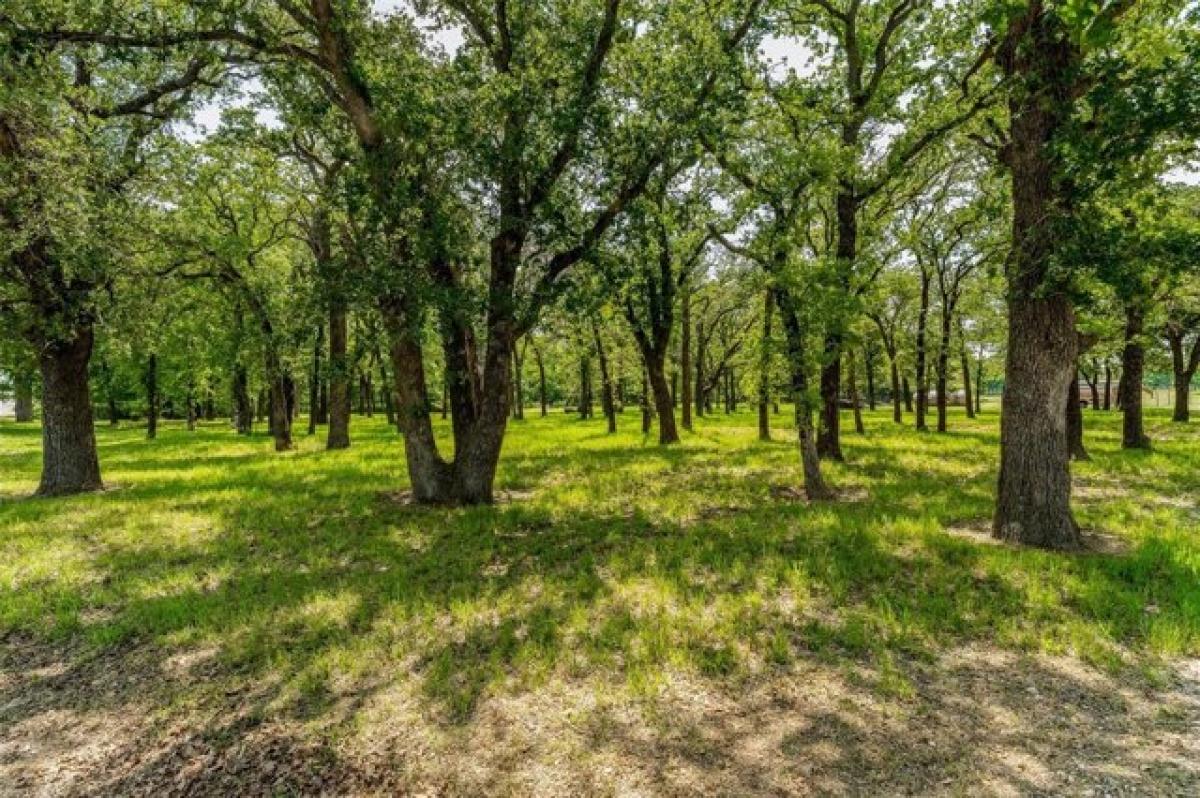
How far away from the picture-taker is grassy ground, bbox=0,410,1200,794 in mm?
3660

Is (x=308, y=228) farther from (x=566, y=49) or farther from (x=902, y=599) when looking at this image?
(x=902, y=599)

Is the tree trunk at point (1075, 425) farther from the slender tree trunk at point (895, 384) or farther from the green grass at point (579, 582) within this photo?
the slender tree trunk at point (895, 384)

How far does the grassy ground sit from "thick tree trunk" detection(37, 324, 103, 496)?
9.75 feet

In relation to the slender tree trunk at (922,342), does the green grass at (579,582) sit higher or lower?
lower

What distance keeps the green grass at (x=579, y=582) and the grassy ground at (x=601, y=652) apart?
4 centimetres

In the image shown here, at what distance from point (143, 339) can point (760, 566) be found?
1329 centimetres

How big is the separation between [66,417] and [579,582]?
515 inches

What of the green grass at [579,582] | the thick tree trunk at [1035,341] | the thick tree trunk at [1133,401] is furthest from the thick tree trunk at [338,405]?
the thick tree trunk at [1133,401]

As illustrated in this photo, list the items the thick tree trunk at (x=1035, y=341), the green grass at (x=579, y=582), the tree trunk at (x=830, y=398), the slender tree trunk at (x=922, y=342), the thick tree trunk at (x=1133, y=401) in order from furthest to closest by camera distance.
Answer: the slender tree trunk at (x=922, y=342)
the thick tree trunk at (x=1133, y=401)
the tree trunk at (x=830, y=398)
the thick tree trunk at (x=1035, y=341)
the green grass at (x=579, y=582)

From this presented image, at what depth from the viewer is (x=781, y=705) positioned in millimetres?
4234

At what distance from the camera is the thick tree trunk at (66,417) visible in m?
12.5

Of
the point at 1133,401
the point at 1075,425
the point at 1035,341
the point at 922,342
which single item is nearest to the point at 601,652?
the point at 1035,341

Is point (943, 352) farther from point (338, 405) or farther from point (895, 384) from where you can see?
point (338, 405)

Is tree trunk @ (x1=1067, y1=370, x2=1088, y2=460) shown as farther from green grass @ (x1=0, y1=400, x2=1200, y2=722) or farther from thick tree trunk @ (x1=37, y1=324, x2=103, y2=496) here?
thick tree trunk @ (x1=37, y1=324, x2=103, y2=496)
